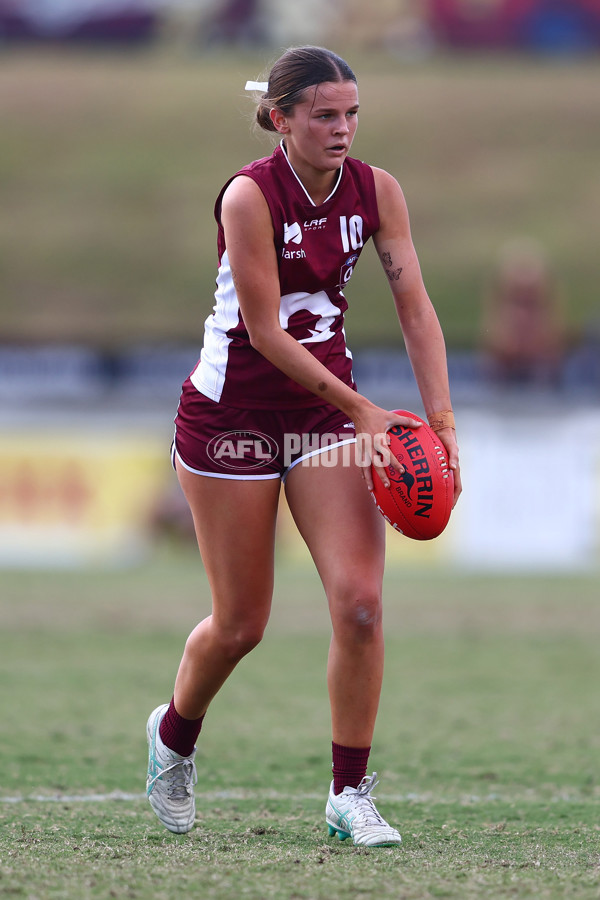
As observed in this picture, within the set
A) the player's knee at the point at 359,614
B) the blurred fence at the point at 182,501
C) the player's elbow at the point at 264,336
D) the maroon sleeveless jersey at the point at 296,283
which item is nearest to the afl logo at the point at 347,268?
the maroon sleeveless jersey at the point at 296,283

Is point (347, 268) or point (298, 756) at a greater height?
point (347, 268)

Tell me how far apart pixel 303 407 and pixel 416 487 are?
0.43 metres

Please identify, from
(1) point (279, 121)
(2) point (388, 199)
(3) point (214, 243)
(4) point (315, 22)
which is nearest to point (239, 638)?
(2) point (388, 199)

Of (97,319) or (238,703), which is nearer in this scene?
(238,703)

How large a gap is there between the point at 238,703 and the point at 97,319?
2162cm

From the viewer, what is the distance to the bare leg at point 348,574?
378 centimetres

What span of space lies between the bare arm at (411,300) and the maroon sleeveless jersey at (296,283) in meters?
0.05

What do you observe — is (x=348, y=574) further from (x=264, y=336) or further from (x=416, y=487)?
(x=264, y=336)

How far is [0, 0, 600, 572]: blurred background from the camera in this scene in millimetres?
14000

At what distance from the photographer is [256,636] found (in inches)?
158

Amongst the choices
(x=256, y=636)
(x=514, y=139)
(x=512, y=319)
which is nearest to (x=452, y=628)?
(x=256, y=636)

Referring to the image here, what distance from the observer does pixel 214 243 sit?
30.7 metres

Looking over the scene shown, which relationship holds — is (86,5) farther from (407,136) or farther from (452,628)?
(452,628)

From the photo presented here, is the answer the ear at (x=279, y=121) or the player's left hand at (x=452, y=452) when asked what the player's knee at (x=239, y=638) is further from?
the ear at (x=279, y=121)
